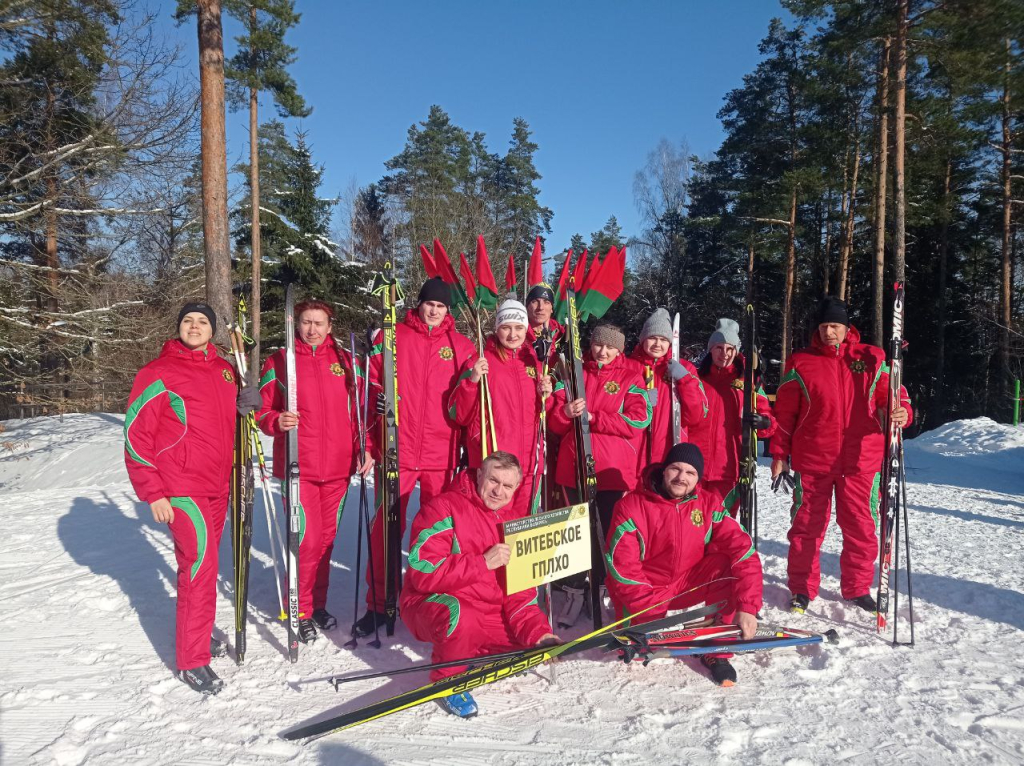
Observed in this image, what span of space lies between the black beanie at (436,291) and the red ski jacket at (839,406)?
224 centimetres

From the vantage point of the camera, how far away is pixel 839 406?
13.2ft

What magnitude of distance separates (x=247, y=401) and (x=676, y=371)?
248 centimetres

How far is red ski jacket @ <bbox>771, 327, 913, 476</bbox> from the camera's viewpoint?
4012mm

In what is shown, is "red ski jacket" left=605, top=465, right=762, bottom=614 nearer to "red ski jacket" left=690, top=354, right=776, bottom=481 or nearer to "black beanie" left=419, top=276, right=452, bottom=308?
"red ski jacket" left=690, top=354, right=776, bottom=481

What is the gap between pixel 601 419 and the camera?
3949 millimetres

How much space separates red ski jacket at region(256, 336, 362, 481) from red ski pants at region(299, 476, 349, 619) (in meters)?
0.09

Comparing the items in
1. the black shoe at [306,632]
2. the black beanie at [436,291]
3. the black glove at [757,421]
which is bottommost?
the black shoe at [306,632]

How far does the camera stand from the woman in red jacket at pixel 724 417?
4312mm

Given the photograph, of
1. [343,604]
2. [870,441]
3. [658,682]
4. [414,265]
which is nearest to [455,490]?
[658,682]

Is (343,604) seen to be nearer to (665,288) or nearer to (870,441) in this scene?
(870,441)

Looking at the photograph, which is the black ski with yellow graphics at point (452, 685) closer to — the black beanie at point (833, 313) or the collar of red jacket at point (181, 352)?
the collar of red jacket at point (181, 352)

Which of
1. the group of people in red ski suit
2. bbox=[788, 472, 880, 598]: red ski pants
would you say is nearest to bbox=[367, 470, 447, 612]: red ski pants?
the group of people in red ski suit

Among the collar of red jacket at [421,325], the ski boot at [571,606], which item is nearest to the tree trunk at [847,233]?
the ski boot at [571,606]

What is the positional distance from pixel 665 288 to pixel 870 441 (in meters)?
24.4
